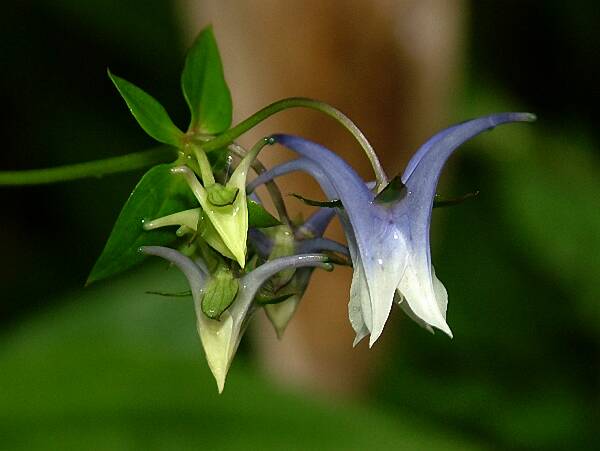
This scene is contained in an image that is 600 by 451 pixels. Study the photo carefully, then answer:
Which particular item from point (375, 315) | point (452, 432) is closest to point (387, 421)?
point (452, 432)

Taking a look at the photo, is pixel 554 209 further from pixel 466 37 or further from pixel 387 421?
pixel 387 421

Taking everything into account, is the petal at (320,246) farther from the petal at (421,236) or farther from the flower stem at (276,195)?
the petal at (421,236)

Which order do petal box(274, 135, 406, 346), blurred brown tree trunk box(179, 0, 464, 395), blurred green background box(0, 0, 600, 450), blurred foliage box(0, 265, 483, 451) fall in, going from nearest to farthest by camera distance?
petal box(274, 135, 406, 346), blurred foliage box(0, 265, 483, 451), blurred green background box(0, 0, 600, 450), blurred brown tree trunk box(179, 0, 464, 395)

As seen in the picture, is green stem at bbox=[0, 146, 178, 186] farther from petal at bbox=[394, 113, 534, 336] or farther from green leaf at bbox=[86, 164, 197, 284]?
petal at bbox=[394, 113, 534, 336]

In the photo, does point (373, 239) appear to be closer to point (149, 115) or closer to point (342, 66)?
point (149, 115)

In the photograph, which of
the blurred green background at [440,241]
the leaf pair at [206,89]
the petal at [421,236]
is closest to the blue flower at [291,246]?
the petal at [421,236]

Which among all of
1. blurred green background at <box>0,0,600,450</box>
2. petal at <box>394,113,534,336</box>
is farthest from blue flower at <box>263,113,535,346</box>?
blurred green background at <box>0,0,600,450</box>

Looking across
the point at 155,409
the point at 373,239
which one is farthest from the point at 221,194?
the point at 155,409
